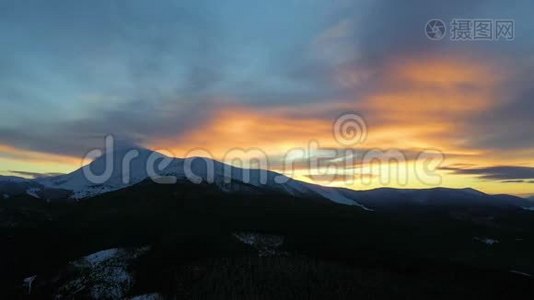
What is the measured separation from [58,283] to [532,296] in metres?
142

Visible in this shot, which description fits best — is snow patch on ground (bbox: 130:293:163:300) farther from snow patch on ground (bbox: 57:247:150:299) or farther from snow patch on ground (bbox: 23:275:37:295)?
snow patch on ground (bbox: 23:275:37:295)

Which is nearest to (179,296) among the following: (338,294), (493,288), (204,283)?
(204,283)

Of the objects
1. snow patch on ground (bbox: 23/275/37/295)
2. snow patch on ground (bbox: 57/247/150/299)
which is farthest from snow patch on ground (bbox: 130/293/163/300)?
Result: snow patch on ground (bbox: 23/275/37/295)

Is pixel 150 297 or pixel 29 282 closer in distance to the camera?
pixel 150 297

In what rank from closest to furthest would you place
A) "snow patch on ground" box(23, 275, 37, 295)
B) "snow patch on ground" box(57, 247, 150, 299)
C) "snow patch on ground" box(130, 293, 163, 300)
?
"snow patch on ground" box(130, 293, 163, 300)
"snow patch on ground" box(57, 247, 150, 299)
"snow patch on ground" box(23, 275, 37, 295)

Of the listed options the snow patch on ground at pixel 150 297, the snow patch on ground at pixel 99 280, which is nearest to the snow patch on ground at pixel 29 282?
the snow patch on ground at pixel 99 280

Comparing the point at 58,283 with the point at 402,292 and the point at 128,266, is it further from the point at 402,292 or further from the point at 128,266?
the point at 402,292

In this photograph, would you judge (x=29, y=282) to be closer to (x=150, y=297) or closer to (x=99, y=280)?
(x=99, y=280)

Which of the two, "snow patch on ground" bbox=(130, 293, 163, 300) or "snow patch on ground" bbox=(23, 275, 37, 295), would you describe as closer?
"snow patch on ground" bbox=(130, 293, 163, 300)

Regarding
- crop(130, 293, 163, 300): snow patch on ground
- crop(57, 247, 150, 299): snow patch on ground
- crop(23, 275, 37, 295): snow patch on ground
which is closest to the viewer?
crop(130, 293, 163, 300): snow patch on ground

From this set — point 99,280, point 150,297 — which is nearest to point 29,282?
point 99,280

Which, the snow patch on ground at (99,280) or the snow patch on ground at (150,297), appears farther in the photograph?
the snow patch on ground at (99,280)

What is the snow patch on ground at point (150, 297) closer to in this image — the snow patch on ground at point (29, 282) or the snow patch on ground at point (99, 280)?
the snow patch on ground at point (99, 280)

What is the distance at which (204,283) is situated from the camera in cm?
17738
